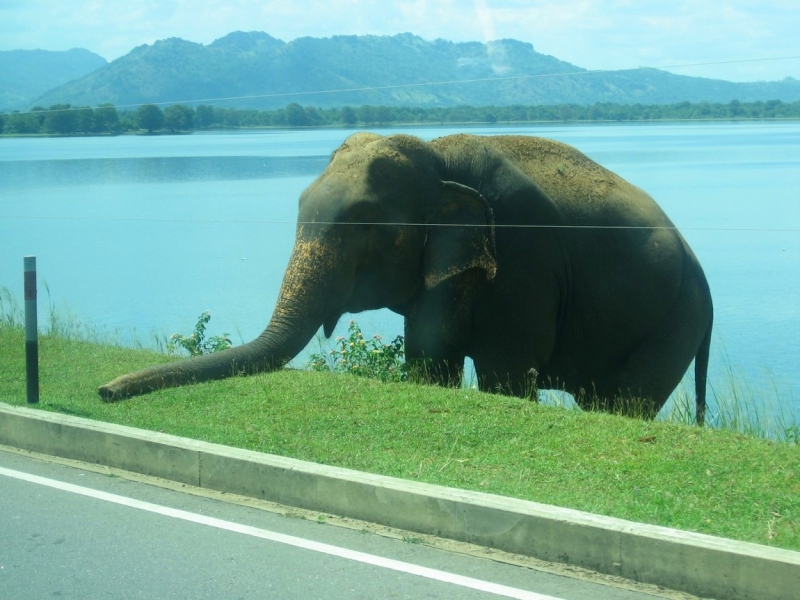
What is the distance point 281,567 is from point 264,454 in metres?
1.55

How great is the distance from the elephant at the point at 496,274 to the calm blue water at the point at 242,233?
2.97ft

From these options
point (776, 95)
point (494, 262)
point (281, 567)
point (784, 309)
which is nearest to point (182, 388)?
point (494, 262)

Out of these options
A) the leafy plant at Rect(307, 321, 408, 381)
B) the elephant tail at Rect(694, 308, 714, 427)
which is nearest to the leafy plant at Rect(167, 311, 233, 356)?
the leafy plant at Rect(307, 321, 408, 381)

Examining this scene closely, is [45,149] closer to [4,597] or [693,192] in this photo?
[693,192]

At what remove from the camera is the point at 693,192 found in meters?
27.2

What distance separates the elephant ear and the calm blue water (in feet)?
7.13

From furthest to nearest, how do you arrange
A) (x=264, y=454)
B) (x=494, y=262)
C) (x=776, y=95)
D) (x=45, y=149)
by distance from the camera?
1. (x=45, y=149)
2. (x=776, y=95)
3. (x=494, y=262)
4. (x=264, y=454)

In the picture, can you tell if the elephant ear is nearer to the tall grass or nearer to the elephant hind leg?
the tall grass

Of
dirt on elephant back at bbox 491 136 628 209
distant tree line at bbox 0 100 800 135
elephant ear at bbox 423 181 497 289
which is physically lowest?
elephant ear at bbox 423 181 497 289

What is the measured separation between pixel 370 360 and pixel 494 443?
3.92 metres

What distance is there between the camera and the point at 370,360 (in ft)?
37.0

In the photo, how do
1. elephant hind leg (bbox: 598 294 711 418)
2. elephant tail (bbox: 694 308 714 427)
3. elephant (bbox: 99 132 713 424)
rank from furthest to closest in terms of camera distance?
1. elephant tail (bbox: 694 308 714 427)
2. elephant hind leg (bbox: 598 294 711 418)
3. elephant (bbox: 99 132 713 424)

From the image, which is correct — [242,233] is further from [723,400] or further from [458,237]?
[458,237]

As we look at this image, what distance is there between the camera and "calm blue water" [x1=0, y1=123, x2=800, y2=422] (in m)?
18.8
